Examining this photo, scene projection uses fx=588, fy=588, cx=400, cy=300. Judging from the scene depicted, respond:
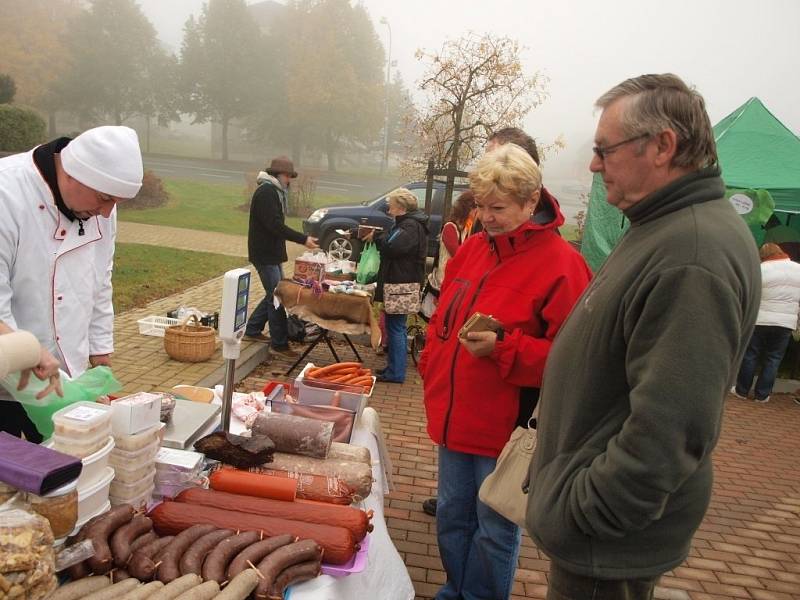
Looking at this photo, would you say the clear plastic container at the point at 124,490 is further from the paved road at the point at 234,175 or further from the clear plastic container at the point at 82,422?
the paved road at the point at 234,175

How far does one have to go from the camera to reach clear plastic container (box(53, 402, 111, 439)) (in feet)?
5.35

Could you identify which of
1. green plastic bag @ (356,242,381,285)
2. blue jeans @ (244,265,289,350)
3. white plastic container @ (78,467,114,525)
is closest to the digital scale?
white plastic container @ (78,467,114,525)

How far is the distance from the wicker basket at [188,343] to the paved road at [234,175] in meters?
22.4

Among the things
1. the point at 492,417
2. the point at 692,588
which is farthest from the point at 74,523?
the point at 692,588

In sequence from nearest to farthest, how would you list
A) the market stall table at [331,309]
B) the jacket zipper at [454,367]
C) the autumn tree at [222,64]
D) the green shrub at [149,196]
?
the jacket zipper at [454,367] < the market stall table at [331,309] < the green shrub at [149,196] < the autumn tree at [222,64]

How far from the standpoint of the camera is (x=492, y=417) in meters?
2.46

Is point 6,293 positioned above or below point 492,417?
above

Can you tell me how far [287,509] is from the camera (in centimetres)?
196

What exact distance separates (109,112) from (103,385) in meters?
42.7

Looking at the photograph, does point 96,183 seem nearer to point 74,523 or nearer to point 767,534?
point 74,523

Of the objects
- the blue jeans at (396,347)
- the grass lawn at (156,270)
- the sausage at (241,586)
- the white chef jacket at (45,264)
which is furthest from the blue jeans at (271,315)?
the sausage at (241,586)

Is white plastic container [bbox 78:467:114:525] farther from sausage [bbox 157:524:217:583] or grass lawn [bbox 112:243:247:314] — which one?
grass lawn [bbox 112:243:247:314]

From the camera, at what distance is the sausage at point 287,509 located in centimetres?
193

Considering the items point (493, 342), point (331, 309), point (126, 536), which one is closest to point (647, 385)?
point (493, 342)
